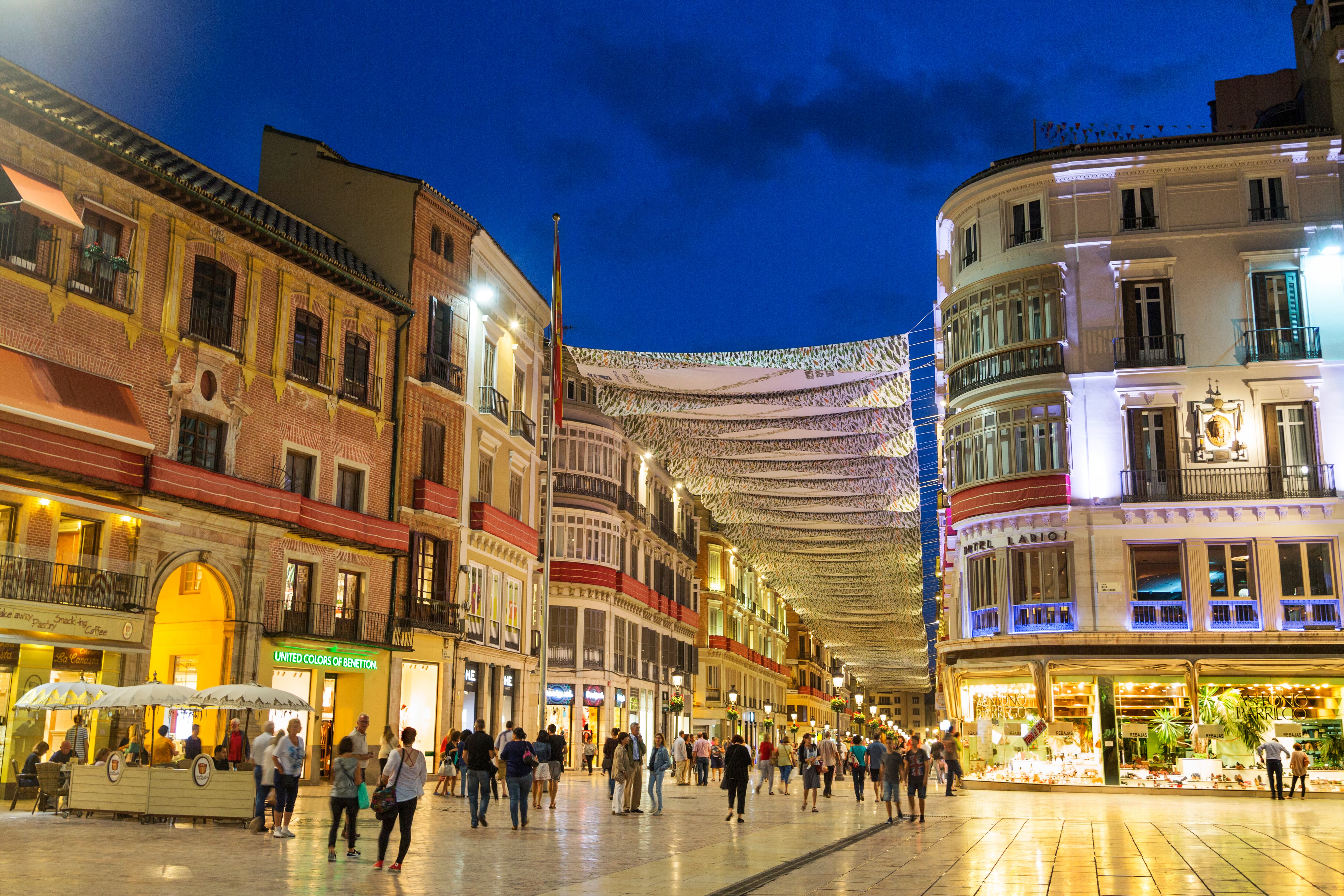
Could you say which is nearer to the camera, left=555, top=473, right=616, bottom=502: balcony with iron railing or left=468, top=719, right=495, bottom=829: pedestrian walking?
left=468, top=719, right=495, bottom=829: pedestrian walking

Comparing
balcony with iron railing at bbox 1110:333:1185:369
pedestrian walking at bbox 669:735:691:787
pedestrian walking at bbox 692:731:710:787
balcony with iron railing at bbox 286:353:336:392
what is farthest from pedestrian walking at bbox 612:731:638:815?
balcony with iron railing at bbox 1110:333:1185:369

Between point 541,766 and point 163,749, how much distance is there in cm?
836

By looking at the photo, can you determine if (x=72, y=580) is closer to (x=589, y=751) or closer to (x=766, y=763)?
(x=766, y=763)

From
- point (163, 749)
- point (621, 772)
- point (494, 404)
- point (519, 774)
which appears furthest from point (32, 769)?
point (494, 404)

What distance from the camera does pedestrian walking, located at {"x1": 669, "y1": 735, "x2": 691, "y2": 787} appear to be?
41406 millimetres

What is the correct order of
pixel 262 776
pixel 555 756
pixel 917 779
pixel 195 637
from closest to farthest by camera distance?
pixel 262 776
pixel 917 779
pixel 555 756
pixel 195 637

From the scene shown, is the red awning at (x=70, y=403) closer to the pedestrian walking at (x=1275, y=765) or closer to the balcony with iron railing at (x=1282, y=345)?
the pedestrian walking at (x=1275, y=765)

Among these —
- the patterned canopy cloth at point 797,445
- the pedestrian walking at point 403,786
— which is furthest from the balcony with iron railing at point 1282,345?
the pedestrian walking at point 403,786

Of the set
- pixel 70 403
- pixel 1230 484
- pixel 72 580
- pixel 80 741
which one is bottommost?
pixel 80 741

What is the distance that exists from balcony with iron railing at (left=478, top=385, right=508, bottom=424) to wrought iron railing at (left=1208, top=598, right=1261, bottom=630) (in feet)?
73.8

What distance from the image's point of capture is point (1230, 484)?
33.7 metres

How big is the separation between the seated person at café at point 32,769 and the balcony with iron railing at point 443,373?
16.7 metres

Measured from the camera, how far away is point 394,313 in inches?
1409

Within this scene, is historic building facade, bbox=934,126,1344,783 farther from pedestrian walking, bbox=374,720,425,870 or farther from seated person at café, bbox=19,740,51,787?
seated person at café, bbox=19,740,51,787
